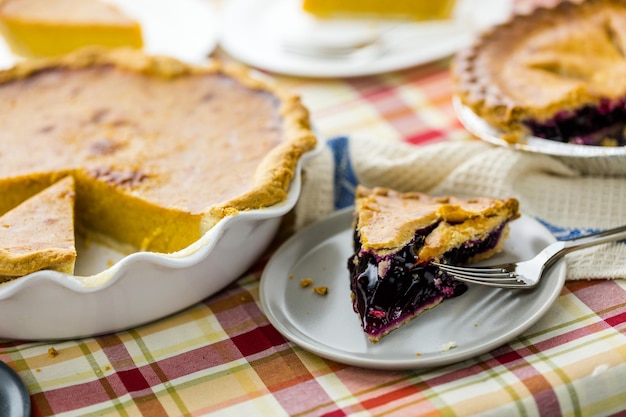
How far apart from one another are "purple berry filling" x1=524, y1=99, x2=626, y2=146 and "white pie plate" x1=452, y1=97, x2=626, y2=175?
4.0 inches

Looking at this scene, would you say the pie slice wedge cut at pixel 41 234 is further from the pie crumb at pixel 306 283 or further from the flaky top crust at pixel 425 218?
the flaky top crust at pixel 425 218

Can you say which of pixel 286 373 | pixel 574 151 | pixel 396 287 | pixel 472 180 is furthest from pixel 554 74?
pixel 286 373

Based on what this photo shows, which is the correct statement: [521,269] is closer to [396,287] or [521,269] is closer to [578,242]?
[578,242]

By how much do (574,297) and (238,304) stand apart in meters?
0.97

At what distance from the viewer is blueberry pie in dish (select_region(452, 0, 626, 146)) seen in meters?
3.01

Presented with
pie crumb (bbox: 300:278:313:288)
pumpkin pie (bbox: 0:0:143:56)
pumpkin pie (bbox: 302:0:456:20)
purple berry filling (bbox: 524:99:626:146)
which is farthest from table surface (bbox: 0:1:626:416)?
pumpkin pie (bbox: 302:0:456:20)

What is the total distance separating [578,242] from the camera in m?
2.42

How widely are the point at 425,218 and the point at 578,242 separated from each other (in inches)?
18.0

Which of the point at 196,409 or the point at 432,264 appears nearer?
the point at 196,409

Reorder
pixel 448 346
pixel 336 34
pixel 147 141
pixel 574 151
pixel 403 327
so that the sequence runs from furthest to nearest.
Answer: pixel 336 34 < pixel 147 141 < pixel 574 151 < pixel 403 327 < pixel 448 346

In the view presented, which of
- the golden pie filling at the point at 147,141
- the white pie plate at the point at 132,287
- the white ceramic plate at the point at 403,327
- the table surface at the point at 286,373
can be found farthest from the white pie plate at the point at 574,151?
the white pie plate at the point at 132,287

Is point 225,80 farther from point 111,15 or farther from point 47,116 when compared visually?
point 111,15

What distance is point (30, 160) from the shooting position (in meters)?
2.84

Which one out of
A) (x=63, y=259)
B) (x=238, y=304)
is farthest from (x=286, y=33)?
(x=63, y=259)
